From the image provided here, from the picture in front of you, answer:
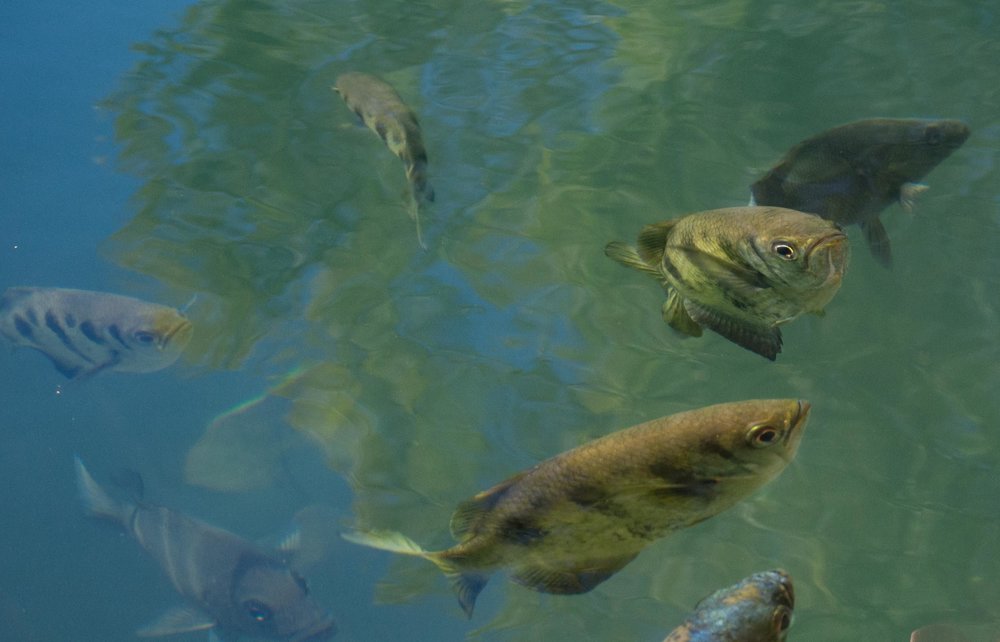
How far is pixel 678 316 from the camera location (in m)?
2.49

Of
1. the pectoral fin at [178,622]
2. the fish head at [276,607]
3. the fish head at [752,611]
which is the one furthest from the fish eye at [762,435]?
the pectoral fin at [178,622]

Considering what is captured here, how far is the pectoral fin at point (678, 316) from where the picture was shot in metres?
2.46

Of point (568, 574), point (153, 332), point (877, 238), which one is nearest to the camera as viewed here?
point (568, 574)

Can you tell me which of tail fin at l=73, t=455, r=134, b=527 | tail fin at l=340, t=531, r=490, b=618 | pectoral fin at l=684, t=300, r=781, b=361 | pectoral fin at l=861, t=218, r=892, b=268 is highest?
pectoral fin at l=684, t=300, r=781, b=361

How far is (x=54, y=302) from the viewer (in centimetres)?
603

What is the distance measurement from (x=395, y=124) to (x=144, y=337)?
9.67 ft

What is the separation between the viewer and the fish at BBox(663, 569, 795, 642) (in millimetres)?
1851

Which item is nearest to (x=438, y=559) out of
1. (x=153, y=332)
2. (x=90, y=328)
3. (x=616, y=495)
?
(x=616, y=495)

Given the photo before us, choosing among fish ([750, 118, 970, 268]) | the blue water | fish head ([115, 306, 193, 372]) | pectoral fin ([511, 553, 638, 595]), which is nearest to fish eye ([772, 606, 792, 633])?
pectoral fin ([511, 553, 638, 595])

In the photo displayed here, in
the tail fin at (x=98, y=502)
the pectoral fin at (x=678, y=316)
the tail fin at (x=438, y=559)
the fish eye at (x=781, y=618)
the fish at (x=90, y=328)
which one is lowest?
the tail fin at (x=98, y=502)

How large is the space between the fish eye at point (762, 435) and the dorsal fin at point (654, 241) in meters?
0.81

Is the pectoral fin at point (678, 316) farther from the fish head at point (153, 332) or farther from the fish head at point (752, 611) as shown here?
the fish head at point (153, 332)

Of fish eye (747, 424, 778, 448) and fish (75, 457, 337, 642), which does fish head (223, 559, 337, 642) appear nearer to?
fish (75, 457, 337, 642)

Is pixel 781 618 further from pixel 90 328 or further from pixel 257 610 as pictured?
pixel 90 328
